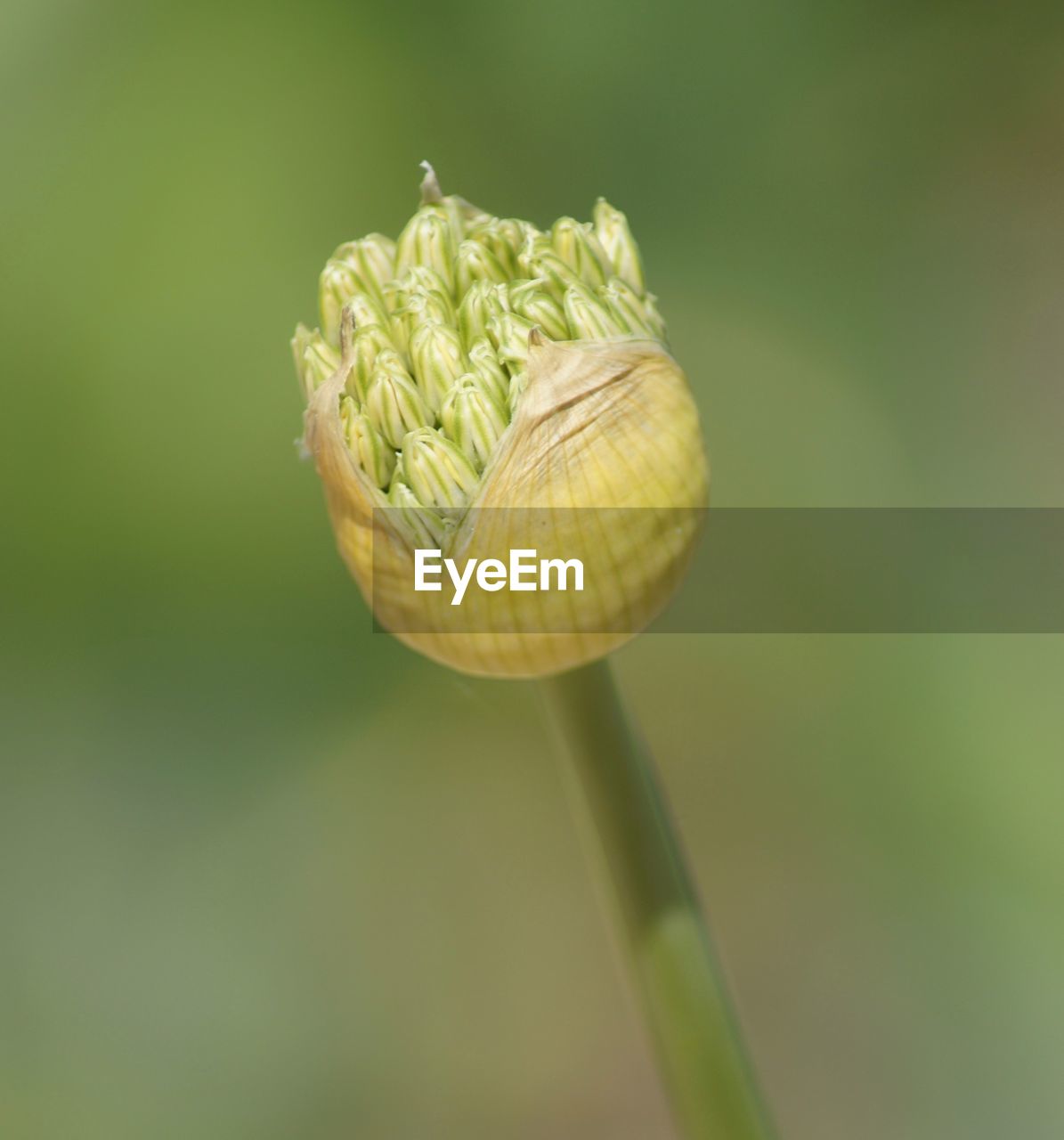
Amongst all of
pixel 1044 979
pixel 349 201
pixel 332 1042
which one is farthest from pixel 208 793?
pixel 1044 979

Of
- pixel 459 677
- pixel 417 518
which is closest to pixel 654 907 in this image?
pixel 417 518

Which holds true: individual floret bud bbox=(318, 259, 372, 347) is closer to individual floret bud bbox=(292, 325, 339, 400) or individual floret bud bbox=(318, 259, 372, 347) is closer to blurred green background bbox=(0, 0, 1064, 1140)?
individual floret bud bbox=(292, 325, 339, 400)

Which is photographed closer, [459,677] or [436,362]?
[436,362]

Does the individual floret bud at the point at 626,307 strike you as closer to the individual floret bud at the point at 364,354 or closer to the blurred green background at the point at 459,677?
the individual floret bud at the point at 364,354

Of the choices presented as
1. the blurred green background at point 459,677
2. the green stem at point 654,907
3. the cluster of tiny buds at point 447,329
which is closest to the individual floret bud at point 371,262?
the cluster of tiny buds at point 447,329

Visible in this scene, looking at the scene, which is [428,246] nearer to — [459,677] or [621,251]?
[621,251]

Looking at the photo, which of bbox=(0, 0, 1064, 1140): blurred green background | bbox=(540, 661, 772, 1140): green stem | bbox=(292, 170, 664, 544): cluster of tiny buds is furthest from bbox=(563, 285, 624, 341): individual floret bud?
bbox=(0, 0, 1064, 1140): blurred green background
